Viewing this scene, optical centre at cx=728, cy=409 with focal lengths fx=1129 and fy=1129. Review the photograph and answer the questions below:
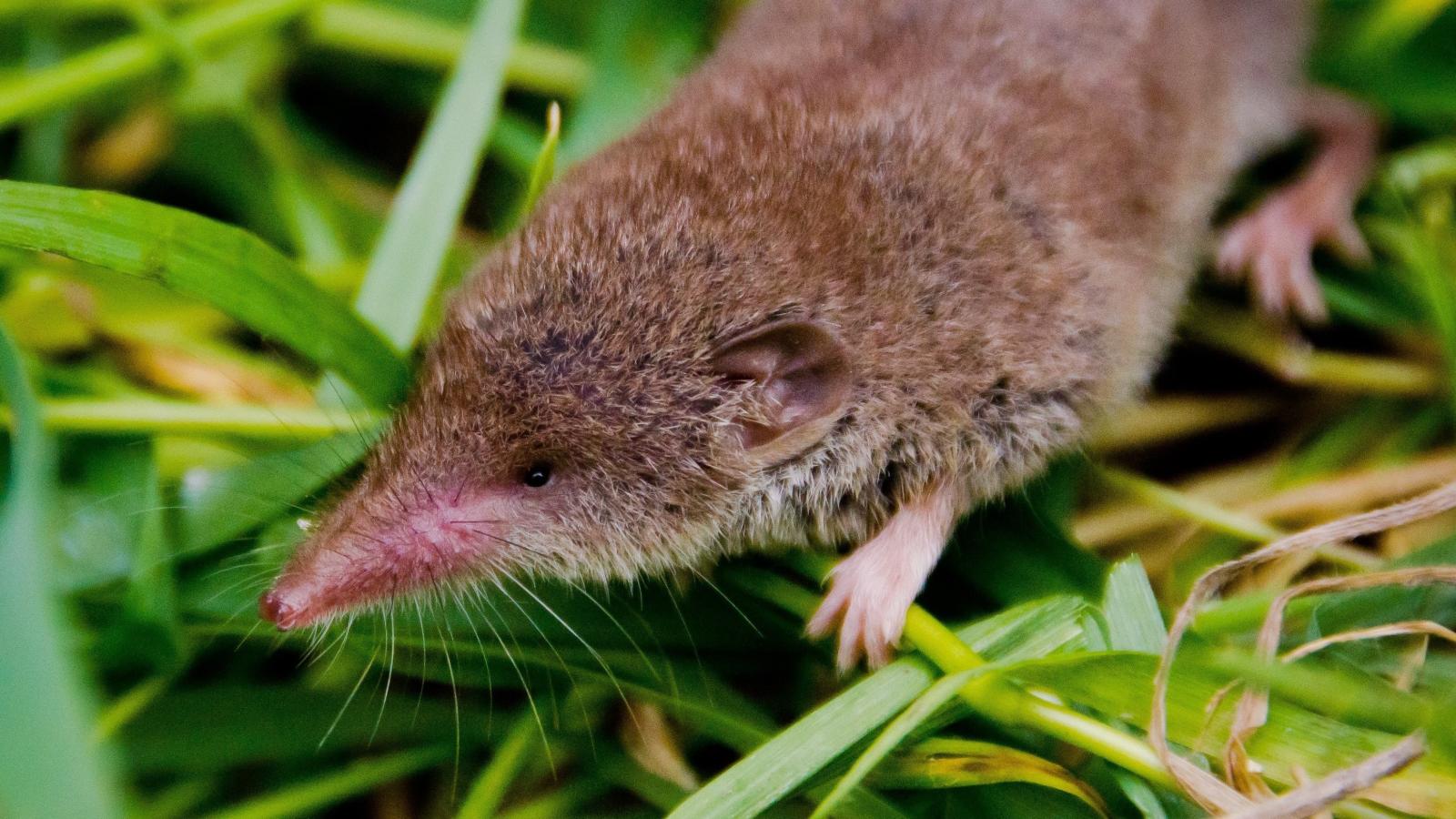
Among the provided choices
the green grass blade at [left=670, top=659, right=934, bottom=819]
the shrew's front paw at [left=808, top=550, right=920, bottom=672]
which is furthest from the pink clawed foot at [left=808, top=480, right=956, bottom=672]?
the green grass blade at [left=670, top=659, right=934, bottom=819]

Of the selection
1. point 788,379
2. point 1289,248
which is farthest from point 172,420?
point 1289,248

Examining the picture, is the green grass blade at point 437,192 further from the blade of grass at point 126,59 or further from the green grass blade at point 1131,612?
the green grass blade at point 1131,612

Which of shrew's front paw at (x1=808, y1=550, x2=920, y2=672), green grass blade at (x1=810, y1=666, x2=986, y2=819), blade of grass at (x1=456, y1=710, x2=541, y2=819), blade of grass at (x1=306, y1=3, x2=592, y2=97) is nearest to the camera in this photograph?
green grass blade at (x1=810, y1=666, x2=986, y2=819)

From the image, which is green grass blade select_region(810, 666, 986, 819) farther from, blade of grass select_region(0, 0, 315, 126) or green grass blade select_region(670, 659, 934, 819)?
blade of grass select_region(0, 0, 315, 126)

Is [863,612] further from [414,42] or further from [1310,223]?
[414,42]

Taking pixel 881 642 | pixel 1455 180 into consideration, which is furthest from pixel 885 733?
pixel 1455 180

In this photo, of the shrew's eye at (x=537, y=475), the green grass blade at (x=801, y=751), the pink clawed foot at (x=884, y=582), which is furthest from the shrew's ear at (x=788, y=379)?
the green grass blade at (x=801, y=751)
